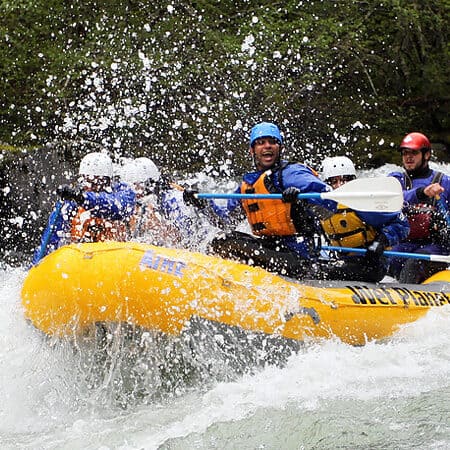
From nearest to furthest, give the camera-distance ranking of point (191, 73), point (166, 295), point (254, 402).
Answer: point (254, 402)
point (166, 295)
point (191, 73)

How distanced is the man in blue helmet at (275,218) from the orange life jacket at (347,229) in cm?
38

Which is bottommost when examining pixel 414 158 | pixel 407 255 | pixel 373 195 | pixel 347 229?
pixel 407 255

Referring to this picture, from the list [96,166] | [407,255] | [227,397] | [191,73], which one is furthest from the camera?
[191,73]

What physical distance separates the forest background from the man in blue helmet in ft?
18.0

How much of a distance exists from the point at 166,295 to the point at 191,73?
6913 mm

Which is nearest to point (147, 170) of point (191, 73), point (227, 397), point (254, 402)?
point (227, 397)

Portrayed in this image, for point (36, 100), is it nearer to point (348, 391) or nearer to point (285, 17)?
point (285, 17)

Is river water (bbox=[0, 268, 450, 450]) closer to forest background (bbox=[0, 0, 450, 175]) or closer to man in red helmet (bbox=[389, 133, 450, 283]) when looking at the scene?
man in red helmet (bbox=[389, 133, 450, 283])

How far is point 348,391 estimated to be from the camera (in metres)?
3.97

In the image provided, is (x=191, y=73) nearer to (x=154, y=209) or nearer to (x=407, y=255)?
(x=154, y=209)

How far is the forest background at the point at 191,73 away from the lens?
10.4 m

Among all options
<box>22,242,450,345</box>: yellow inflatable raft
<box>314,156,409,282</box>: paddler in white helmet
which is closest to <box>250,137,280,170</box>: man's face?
<box>314,156,409,282</box>: paddler in white helmet

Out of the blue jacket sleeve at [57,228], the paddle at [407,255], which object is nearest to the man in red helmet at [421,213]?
the paddle at [407,255]

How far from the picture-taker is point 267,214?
4980 millimetres
